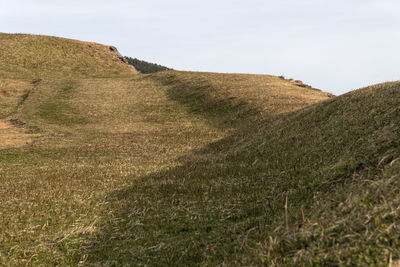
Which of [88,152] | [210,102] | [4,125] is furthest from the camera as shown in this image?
[210,102]

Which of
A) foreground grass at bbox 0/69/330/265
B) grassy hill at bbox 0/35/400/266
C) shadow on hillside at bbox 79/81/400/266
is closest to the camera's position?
grassy hill at bbox 0/35/400/266

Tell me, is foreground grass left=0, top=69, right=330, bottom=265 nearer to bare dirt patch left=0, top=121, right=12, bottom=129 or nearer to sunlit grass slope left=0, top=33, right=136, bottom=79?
bare dirt patch left=0, top=121, right=12, bottom=129

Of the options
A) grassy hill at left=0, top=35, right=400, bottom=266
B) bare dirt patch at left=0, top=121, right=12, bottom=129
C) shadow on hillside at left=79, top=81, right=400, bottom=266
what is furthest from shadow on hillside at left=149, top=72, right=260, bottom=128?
bare dirt patch at left=0, top=121, right=12, bottom=129

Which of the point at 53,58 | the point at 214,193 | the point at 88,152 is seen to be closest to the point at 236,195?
the point at 214,193

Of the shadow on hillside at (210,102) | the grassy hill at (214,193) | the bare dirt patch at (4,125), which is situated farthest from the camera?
the bare dirt patch at (4,125)

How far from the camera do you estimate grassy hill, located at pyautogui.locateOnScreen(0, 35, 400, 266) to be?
669 cm

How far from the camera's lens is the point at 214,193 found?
12.6 metres

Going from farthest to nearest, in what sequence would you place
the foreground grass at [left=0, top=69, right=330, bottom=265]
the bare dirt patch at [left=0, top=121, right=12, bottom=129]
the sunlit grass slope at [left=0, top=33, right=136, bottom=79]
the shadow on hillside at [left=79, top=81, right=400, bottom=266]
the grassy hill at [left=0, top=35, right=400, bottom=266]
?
the sunlit grass slope at [left=0, top=33, right=136, bottom=79] → the bare dirt patch at [left=0, top=121, right=12, bottom=129] → the foreground grass at [left=0, top=69, right=330, bottom=265] → the shadow on hillside at [left=79, top=81, right=400, bottom=266] → the grassy hill at [left=0, top=35, right=400, bottom=266]

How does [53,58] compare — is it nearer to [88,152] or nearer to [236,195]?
[88,152]

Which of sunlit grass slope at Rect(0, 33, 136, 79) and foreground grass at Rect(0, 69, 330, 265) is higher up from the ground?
sunlit grass slope at Rect(0, 33, 136, 79)

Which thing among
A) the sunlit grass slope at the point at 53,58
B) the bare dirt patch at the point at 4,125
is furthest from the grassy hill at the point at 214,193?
the sunlit grass slope at the point at 53,58

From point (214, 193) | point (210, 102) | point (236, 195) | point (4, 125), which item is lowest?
point (4, 125)

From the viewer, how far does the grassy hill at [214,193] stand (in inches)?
263

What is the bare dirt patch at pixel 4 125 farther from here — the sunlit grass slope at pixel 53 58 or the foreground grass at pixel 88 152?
the sunlit grass slope at pixel 53 58
